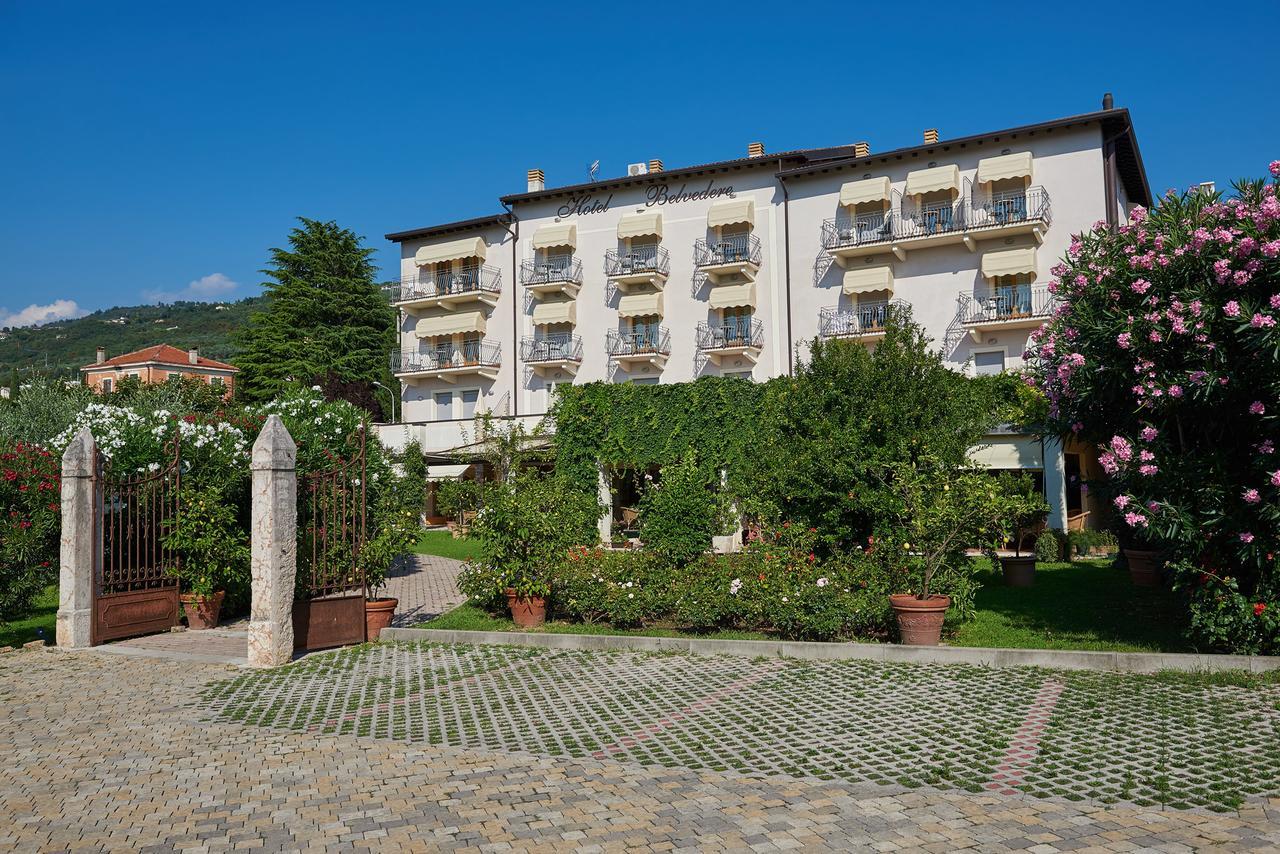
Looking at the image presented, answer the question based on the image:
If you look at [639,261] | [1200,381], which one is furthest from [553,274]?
[1200,381]

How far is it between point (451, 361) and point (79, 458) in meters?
27.8

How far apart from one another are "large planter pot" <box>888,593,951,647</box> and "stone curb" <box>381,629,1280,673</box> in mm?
369

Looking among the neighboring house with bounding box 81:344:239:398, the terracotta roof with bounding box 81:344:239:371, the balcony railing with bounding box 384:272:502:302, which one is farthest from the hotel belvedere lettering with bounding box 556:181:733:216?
the terracotta roof with bounding box 81:344:239:371

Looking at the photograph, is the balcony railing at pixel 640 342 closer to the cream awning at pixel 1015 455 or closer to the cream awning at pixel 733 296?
the cream awning at pixel 733 296

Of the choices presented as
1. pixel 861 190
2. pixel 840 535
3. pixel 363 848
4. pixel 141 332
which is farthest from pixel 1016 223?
pixel 141 332

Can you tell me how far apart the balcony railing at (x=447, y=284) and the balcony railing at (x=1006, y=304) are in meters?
19.2

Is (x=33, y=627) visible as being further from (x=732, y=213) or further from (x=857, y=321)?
(x=732, y=213)

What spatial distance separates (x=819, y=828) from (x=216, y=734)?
5318 millimetres

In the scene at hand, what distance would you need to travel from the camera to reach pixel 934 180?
30703 mm

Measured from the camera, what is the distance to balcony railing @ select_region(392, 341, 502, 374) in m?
39.4

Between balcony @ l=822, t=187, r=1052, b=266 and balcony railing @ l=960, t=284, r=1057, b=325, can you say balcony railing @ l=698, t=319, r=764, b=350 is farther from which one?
balcony railing @ l=960, t=284, r=1057, b=325

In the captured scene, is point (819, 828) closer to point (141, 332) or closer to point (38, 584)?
point (38, 584)

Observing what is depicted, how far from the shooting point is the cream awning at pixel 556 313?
124 ft

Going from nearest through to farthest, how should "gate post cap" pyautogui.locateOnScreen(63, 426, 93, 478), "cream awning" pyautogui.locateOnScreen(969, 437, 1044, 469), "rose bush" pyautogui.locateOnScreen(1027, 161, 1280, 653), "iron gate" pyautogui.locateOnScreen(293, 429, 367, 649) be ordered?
"rose bush" pyautogui.locateOnScreen(1027, 161, 1280, 653) < "iron gate" pyautogui.locateOnScreen(293, 429, 367, 649) < "gate post cap" pyautogui.locateOnScreen(63, 426, 93, 478) < "cream awning" pyautogui.locateOnScreen(969, 437, 1044, 469)
